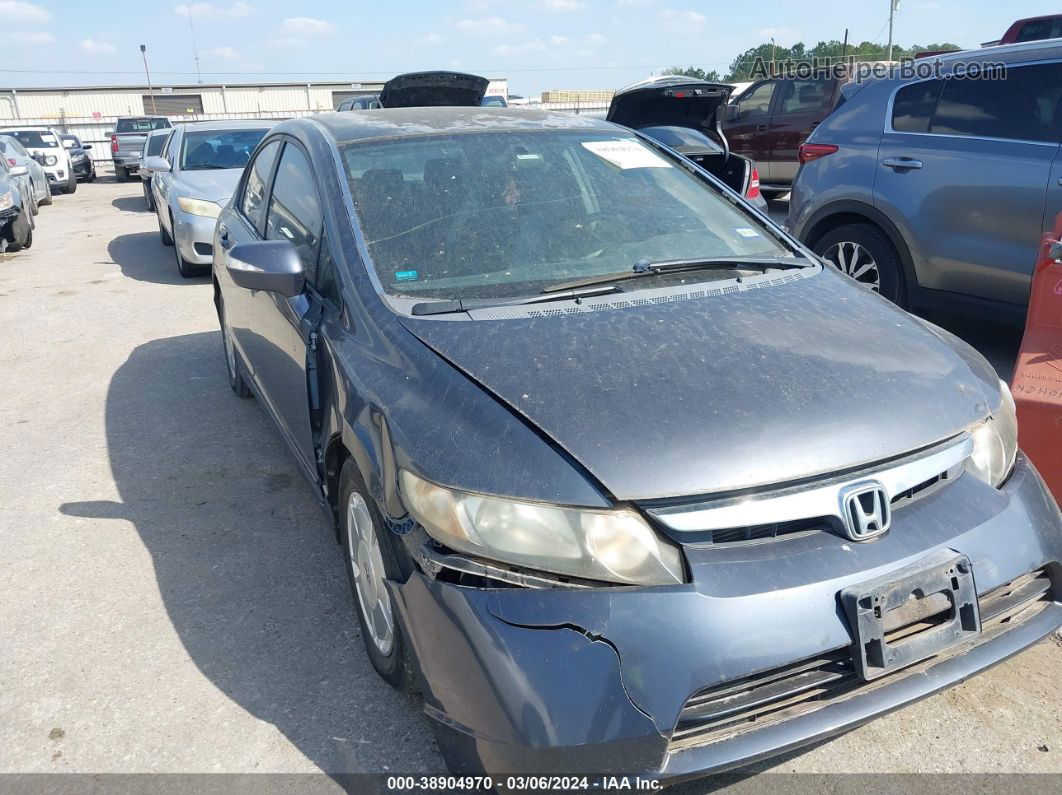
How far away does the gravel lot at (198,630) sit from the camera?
2.38 meters

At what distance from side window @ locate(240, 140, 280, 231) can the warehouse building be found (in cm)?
3591

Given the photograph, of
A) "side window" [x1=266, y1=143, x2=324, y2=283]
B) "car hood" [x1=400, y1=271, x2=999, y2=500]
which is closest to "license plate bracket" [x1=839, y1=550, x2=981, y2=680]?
"car hood" [x1=400, y1=271, x2=999, y2=500]

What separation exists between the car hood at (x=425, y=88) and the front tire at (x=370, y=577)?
172 inches

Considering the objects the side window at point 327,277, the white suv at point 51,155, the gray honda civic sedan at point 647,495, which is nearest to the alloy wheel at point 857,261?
the gray honda civic sedan at point 647,495

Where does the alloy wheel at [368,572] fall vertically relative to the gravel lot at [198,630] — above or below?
above

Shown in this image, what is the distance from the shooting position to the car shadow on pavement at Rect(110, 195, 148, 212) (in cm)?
1694

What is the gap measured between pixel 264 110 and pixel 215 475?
4363cm

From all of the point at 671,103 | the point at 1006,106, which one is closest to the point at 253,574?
the point at 1006,106

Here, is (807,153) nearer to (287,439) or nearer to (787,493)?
(287,439)

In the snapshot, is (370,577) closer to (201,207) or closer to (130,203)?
(201,207)

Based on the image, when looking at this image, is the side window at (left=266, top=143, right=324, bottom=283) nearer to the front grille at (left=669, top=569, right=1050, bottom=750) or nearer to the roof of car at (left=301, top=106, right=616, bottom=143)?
the roof of car at (left=301, top=106, right=616, bottom=143)

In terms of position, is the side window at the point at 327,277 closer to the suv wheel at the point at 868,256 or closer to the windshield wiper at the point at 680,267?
the windshield wiper at the point at 680,267

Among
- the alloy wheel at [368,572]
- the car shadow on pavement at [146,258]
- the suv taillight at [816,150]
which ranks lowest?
the car shadow on pavement at [146,258]

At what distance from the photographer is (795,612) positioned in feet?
5.97
